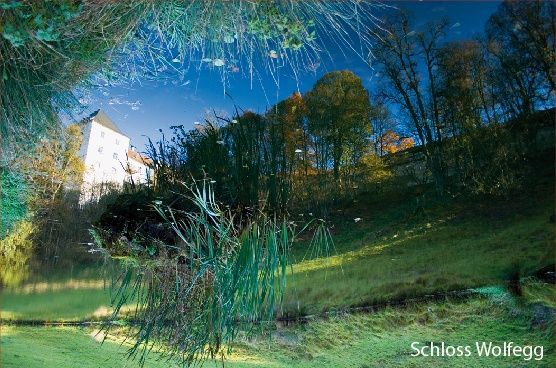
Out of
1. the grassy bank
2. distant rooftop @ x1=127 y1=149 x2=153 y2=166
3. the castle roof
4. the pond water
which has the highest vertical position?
the castle roof

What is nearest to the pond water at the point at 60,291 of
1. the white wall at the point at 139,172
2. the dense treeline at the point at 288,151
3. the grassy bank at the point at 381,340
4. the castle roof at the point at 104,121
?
the grassy bank at the point at 381,340

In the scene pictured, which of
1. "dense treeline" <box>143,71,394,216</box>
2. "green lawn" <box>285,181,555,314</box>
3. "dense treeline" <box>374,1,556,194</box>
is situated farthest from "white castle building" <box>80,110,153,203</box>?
"dense treeline" <box>374,1,556,194</box>

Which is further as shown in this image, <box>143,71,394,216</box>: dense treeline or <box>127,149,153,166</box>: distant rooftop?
<box>127,149,153,166</box>: distant rooftop

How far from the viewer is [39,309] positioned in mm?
2389

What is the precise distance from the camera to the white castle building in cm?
179

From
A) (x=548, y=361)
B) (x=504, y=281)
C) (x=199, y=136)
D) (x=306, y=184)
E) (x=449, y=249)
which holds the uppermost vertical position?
(x=199, y=136)

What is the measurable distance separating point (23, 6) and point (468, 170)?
2.01m

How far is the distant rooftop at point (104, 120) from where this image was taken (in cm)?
180

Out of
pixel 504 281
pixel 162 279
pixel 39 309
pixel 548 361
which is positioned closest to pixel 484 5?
pixel 504 281

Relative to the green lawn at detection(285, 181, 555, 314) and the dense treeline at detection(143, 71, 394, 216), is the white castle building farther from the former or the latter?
the green lawn at detection(285, 181, 555, 314)

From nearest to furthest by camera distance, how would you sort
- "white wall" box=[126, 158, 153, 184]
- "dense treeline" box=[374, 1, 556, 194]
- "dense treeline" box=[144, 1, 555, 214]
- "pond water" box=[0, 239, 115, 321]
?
"white wall" box=[126, 158, 153, 184], "dense treeline" box=[144, 1, 555, 214], "dense treeline" box=[374, 1, 556, 194], "pond water" box=[0, 239, 115, 321]

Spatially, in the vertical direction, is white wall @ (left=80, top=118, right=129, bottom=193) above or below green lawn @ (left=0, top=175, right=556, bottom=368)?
above

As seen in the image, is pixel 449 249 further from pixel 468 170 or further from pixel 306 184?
pixel 306 184

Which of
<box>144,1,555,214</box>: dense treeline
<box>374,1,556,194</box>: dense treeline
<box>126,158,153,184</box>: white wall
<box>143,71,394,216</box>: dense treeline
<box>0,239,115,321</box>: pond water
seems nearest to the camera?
<box>143,71,394,216</box>: dense treeline
